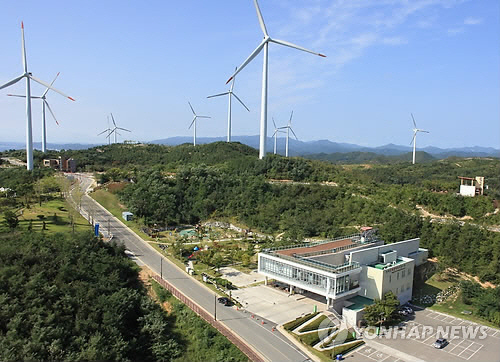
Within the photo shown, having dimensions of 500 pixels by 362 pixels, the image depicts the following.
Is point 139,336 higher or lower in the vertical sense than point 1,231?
lower

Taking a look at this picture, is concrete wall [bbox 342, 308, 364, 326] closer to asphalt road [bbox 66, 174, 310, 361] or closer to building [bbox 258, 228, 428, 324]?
building [bbox 258, 228, 428, 324]

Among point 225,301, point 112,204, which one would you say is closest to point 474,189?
point 225,301

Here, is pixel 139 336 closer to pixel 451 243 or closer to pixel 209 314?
pixel 209 314

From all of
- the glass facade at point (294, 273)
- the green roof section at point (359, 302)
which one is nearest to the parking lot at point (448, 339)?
the green roof section at point (359, 302)

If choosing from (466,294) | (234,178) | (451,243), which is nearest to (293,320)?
(466,294)

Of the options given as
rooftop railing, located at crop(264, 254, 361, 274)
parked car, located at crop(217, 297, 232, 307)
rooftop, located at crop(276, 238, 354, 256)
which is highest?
rooftop, located at crop(276, 238, 354, 256)

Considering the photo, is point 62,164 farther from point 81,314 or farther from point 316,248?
point 316,248

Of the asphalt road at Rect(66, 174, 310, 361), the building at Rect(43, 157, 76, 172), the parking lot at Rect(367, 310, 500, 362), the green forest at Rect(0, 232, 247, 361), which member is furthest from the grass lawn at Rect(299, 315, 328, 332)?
the building at Rect(43, 157, 76, 172)
